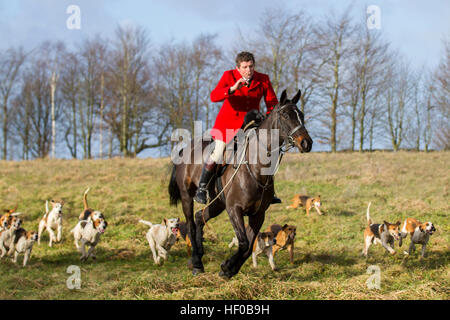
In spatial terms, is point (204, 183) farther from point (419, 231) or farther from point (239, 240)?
point (419, 231)

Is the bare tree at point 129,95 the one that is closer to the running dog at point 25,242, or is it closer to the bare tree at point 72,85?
the bare tree at point 72,85

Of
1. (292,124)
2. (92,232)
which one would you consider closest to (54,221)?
(92,232)

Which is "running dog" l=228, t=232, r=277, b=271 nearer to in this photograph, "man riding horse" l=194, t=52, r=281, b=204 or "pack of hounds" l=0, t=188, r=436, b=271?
"pack of hounds" l=0, t=188, r=436, b=271

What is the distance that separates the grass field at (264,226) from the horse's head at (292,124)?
224 cm

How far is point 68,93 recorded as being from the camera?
34.9m

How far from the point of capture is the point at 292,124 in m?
5.37

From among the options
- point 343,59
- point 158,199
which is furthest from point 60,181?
point 343,59

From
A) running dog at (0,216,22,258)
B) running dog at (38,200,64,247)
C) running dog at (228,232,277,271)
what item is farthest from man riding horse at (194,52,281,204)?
running dog at (38,200,64,247)

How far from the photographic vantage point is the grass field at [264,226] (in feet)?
20.7

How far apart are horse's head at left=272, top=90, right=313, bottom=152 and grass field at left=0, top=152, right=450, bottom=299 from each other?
2.24m

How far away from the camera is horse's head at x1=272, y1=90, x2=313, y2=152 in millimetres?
5126

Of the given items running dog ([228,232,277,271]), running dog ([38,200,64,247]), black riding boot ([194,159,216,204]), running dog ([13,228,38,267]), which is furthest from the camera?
running dog ([38,200,64,247])
